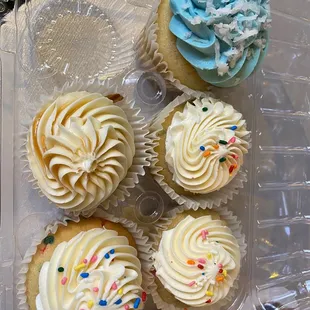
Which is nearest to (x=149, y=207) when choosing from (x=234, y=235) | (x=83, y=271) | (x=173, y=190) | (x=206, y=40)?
(x=173, y=190)

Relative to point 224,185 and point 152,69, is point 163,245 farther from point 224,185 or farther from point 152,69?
point 152,69

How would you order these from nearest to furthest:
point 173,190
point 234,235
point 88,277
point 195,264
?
point 88,277 → point 195,264 → point 173,190 → point 234,235

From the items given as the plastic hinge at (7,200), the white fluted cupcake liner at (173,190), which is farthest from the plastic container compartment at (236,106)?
the white fluted cupcake liner at (173,190)

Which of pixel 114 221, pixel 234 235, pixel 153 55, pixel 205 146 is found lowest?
pixel 234 235

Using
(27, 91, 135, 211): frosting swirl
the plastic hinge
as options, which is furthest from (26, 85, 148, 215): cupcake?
the plastic hinge

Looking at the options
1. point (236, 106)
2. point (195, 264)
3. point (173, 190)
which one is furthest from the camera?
point (236, 106)

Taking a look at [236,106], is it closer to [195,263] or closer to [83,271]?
[195,263]

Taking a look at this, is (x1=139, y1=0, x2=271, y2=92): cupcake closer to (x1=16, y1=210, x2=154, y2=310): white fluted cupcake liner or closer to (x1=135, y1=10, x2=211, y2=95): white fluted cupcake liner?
(x1=135, y1=10, x2=211, y2=95): white fluted cupcake liner
